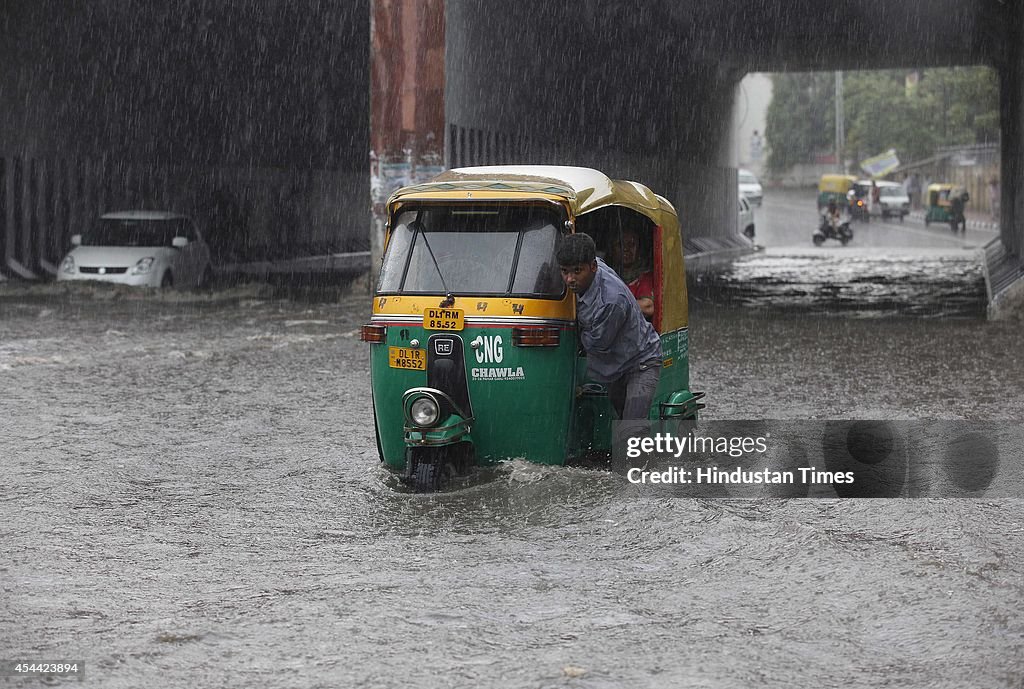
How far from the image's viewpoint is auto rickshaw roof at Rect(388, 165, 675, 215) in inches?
323

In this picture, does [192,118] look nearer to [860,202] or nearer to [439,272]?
[439,272]

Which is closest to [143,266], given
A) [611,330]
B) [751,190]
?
[611,330]

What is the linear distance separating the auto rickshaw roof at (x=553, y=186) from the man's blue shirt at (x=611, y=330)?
54cm

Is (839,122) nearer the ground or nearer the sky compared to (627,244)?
nearer the sky

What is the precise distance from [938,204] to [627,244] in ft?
167

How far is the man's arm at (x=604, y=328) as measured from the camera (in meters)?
7.89

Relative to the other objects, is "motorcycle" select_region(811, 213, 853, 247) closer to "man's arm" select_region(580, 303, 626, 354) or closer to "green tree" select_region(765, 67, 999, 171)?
"green tree" select_region(765, 67, 999, 171)

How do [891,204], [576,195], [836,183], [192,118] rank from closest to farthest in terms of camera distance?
[576,195] → [192,118] → [891,204] → [836,183]

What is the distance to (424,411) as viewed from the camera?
7.72 m

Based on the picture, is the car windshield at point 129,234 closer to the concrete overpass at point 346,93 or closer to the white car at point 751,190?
the concrete overpass at point 346,93

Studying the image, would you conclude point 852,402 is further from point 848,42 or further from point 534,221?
point 848,42

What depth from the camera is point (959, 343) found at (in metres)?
16.1

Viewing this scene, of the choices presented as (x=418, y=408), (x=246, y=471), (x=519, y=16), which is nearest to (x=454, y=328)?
(x=418, y=408)
